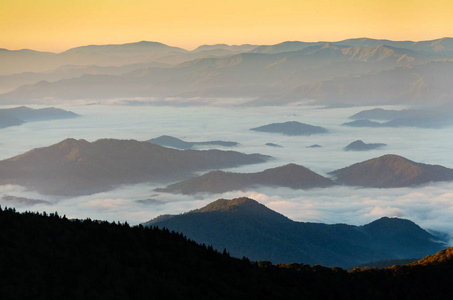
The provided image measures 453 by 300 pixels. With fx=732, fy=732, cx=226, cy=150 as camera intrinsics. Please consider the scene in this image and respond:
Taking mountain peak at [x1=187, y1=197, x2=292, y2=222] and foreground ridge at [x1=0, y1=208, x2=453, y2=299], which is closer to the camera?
foreground ridge at [x1=0, y1=208, x2=453, y2=299]

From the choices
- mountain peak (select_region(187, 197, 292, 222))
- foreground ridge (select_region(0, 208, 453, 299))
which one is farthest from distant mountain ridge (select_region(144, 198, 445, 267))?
foreground ridge (select_region(0, 208, 453, 299))

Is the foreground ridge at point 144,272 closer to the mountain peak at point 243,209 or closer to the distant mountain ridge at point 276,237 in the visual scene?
the distant mountain ridge at point 276,237

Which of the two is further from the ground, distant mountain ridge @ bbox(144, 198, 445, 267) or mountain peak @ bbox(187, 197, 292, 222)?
mountain peak @ bbox(187, 197, 292, 222)

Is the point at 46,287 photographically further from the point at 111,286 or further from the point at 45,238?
the point at 45,238

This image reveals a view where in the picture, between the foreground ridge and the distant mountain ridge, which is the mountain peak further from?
the foreground ridge

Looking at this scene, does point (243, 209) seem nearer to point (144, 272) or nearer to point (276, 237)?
point (276, 237)

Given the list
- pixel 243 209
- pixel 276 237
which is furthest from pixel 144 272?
pixel 243 209

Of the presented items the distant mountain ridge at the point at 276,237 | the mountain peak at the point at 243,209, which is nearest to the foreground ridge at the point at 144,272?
the distant mountain ridge at the point at 276,237

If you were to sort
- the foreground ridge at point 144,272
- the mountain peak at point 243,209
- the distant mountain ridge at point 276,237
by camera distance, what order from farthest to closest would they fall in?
1. the mountain peak at point 243,209
2. the distant mountain ridge at point 276,237
3. the foreground ridge at point 144,272

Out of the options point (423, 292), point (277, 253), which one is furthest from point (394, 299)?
point (277, 253)
